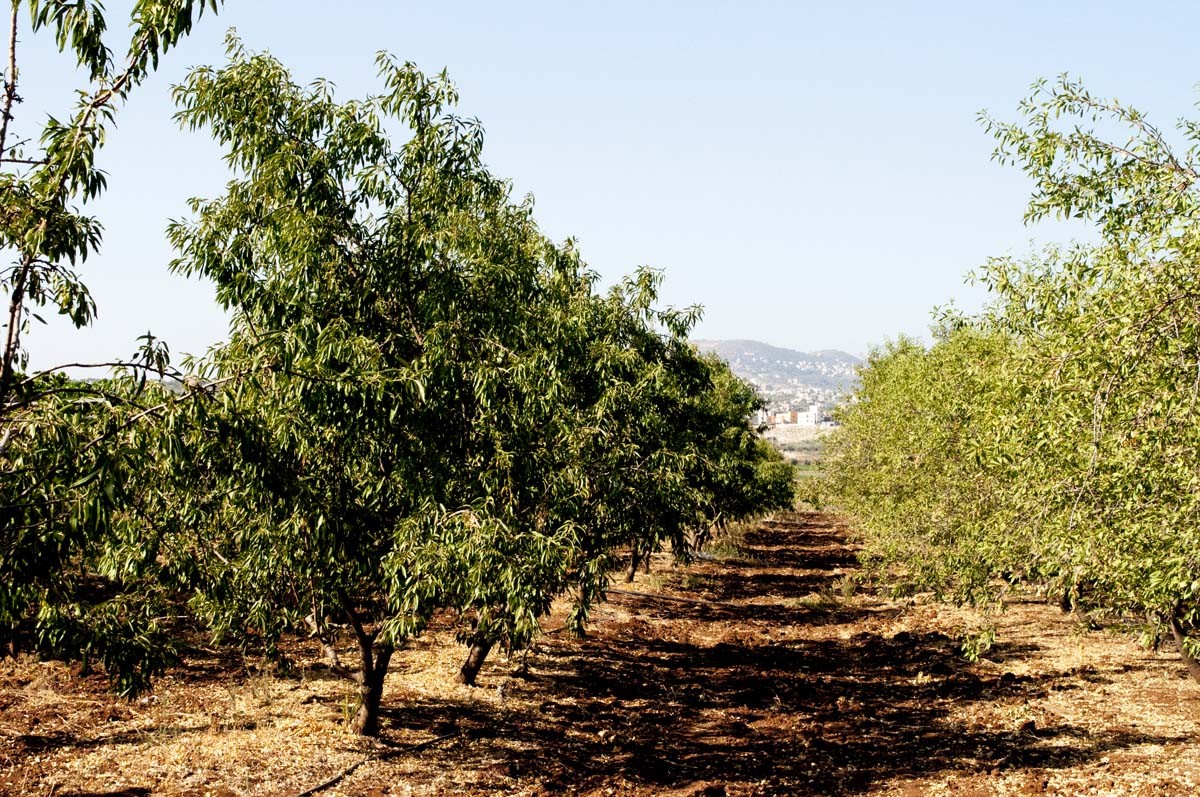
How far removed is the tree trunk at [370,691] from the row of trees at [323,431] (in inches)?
1.3

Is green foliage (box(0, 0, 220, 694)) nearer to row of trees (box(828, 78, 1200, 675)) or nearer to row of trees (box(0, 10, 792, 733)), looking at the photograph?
row of trees (box(0, 10, 792, 733))

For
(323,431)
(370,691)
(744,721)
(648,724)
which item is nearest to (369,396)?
(323,431)

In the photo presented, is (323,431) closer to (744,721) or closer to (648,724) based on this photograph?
(648,724)

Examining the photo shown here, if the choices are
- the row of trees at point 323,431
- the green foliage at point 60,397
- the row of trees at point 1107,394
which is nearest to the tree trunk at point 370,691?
the row of trees at point 323,431

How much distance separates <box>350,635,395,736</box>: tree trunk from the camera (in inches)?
503

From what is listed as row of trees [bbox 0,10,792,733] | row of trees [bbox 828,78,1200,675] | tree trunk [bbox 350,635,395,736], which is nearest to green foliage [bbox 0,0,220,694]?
row of trees [bbox 0,10,792,733]

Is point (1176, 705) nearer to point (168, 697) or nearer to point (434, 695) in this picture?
point (434, 695)

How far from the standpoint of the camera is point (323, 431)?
9820 mm

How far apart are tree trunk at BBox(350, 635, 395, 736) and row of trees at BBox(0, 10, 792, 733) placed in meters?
0.03

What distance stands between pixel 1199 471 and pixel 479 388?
801 cm

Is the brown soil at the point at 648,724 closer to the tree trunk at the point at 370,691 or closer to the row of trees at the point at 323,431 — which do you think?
the tree trunk at the point at 370,691

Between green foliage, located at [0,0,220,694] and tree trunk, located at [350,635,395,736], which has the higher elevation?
green foliage, located at [0,0,220,694]

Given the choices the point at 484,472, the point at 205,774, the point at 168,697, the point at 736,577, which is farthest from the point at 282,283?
the point at 736,577

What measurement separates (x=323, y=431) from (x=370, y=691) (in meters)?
5.37
